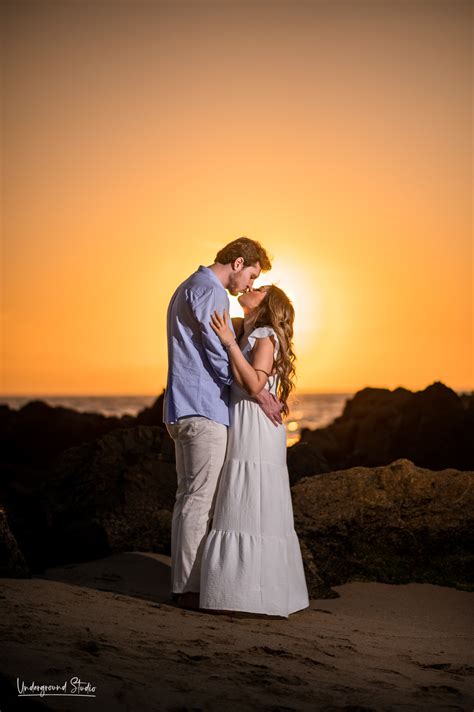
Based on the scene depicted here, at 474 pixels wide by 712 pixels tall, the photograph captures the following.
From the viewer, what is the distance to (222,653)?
4770 mm

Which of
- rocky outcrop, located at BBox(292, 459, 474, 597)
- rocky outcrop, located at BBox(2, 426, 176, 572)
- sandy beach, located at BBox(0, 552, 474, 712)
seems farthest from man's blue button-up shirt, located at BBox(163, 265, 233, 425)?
rocky outcrop, located at BBox(2, 426, 176, 572)

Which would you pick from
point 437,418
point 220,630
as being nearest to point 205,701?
point 220,630

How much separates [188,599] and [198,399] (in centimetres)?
142

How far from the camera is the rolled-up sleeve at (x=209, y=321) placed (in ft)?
20.3

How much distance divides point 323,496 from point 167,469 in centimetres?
196

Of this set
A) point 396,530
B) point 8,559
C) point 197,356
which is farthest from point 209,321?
point 396,530

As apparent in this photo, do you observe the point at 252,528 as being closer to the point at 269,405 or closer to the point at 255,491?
the point at 255,491

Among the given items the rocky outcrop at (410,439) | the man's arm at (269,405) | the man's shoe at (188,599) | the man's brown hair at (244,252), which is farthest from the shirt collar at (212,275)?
the rocky outcrop at (410,439)

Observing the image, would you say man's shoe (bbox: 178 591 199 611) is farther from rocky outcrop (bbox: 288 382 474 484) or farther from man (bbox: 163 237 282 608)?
rocky outcrop (bbox: 288 382 474 484)

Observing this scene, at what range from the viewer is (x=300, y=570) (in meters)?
6.54

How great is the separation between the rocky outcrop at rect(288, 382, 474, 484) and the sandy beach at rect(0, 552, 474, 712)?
3498 mm

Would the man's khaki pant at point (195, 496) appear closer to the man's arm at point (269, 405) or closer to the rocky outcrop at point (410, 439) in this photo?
the man's arm at point (269, 405)

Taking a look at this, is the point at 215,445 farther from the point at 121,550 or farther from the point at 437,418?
the point at 437,418

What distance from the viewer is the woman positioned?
607 centimetres
